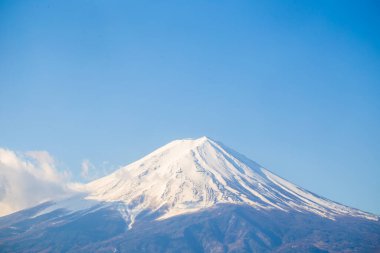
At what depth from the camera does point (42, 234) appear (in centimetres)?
19938

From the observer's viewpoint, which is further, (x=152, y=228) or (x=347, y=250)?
(x=152, y=228)

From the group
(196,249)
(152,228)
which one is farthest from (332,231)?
(152,228)

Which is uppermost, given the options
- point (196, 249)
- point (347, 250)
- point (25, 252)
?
point (25, 252)

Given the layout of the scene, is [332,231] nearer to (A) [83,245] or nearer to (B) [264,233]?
(B) [264,233]

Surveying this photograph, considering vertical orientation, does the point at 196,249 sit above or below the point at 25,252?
below

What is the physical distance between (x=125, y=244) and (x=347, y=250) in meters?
69.4

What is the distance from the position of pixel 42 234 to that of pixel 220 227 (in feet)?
200

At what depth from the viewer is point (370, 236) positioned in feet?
634

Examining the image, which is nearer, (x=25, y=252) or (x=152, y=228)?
(x=25, y=252)

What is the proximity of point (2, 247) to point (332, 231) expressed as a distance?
108m

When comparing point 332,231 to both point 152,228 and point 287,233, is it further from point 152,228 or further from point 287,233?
point 152,228

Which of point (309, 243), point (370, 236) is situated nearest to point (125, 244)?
point (309, 243)

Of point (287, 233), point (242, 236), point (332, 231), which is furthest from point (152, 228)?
point (332, 231)

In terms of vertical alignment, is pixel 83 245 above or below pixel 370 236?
above
